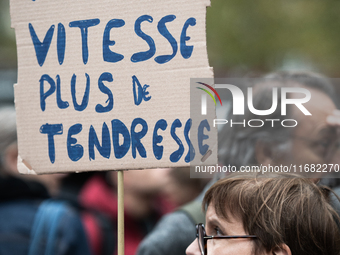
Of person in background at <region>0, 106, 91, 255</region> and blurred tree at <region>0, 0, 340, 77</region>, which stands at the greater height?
blurred tree at <region>0, 0, 340, 77</region>

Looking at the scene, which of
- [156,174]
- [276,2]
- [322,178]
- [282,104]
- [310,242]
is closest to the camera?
[310,242]

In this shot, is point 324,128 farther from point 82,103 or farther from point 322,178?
point 82,103

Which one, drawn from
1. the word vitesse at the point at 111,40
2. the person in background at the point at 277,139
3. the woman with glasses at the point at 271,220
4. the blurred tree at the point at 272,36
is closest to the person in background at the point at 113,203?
the person in background at the point at 277,139

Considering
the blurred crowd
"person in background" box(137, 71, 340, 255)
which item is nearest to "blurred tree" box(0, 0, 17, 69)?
the blurred crowd

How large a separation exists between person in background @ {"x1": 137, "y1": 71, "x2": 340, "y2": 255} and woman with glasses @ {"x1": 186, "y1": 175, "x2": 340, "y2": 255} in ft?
1.32

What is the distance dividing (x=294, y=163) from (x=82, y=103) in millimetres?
1001

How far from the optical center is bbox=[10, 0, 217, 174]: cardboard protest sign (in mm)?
1270

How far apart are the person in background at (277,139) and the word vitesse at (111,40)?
61cm

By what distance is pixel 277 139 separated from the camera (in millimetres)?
1835

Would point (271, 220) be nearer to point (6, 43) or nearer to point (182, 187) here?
Result: point (182, 187)

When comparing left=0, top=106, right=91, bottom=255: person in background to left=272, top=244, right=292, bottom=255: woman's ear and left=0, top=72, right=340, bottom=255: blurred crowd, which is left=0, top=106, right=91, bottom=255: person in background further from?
left=272, top=244, right=292, bottom=255: woman's ear

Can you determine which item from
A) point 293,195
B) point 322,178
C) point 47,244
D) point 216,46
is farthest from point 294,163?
point 47,244

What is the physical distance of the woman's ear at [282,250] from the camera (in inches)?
47.1

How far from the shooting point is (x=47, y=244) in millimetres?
2293
